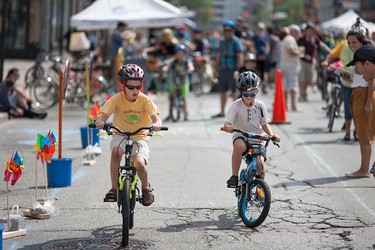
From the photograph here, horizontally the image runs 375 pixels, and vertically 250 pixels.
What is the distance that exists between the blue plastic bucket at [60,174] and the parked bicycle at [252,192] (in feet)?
9.50

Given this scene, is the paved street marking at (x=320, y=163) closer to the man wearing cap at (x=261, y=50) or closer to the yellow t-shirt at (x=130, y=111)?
the yellow t-shirt at (x=130, y=111)

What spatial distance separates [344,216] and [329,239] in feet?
3.72

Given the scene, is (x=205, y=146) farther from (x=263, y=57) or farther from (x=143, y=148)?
(x=263, y=57)

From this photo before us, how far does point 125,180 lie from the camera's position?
825 centimetres

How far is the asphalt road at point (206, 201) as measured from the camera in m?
8.40

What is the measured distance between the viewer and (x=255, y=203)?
8.95 meters

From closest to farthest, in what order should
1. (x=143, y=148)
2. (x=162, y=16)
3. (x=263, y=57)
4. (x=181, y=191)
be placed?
(x=143, y=148) → (x=181, y=191) → (x=162, y=16) → (x=263, y=57)

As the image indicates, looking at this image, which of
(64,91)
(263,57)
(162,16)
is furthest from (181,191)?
(263,57)

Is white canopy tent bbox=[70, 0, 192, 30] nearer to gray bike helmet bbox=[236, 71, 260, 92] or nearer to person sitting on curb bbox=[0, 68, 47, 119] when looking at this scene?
person sitting on curb bbox=[0, 68, 47, 119]

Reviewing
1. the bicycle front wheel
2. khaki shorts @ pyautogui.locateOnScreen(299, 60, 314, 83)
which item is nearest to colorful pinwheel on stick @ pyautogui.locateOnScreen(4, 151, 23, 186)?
the bicycle front wheel

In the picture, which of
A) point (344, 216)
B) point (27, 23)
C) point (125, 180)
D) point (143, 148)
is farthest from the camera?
point (27, 23)

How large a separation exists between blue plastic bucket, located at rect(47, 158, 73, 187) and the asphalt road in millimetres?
111

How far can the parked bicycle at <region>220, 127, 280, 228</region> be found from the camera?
8797mm

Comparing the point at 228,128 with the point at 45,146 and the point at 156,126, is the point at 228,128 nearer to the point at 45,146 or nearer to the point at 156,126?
the point at 156,126
